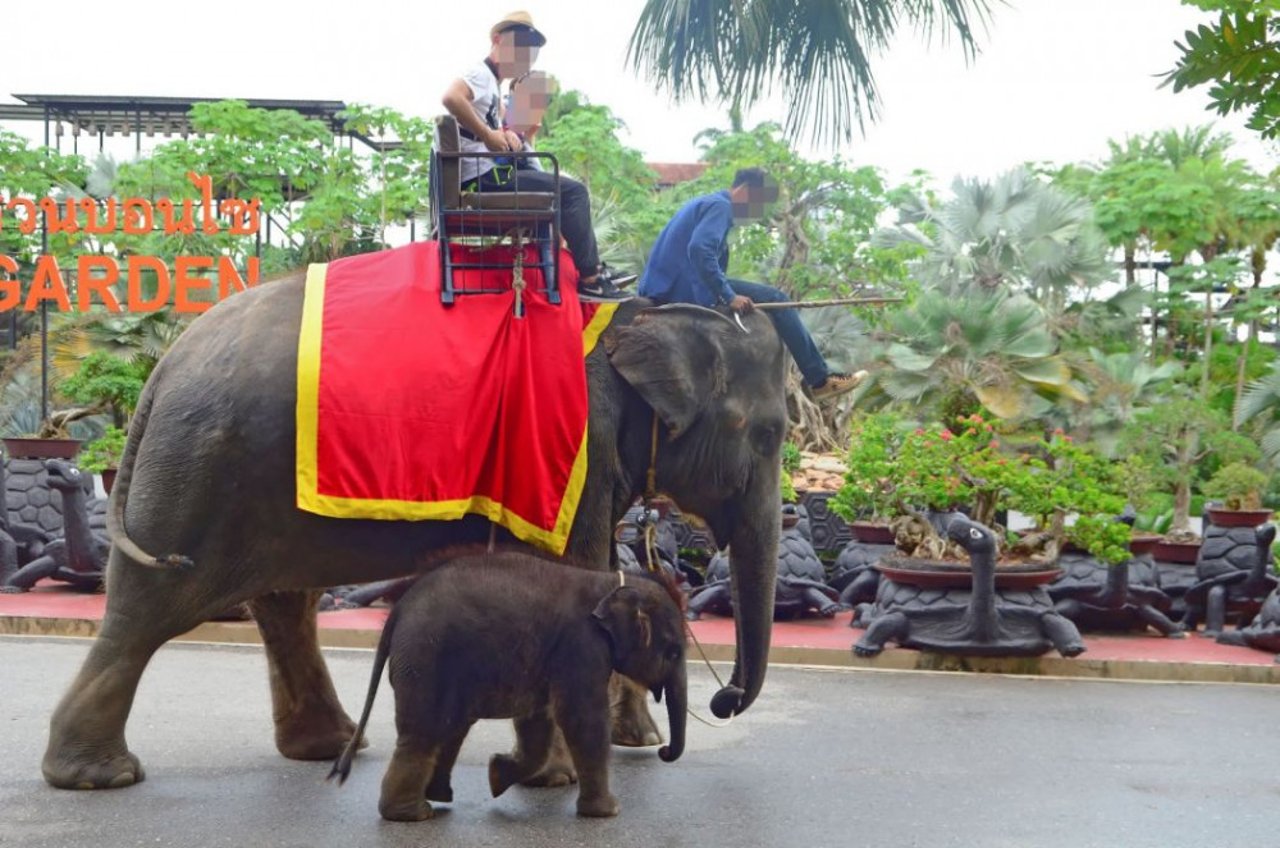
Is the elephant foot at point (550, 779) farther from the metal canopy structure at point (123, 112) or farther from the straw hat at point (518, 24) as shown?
the metal canopy structure at point (123, 112)

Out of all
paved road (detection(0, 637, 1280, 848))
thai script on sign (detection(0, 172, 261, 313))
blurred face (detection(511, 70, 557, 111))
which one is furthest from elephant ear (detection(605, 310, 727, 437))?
thai script on sign (detection(0, 172, 261, 313))

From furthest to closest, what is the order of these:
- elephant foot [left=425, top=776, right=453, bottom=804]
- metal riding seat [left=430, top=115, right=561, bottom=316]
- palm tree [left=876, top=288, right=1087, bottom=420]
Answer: palm tree [left=876, top=288, right=1087, bottom=420] < metal riding seat [left=430, top=115, right=561, bottom=316] < elephant foot [left=425, top=776, right=453, bottom=804]

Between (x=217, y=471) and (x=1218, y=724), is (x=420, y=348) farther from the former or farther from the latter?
(x=1218, y=724)

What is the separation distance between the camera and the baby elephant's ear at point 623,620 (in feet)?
16.6

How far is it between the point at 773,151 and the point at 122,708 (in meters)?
21.6

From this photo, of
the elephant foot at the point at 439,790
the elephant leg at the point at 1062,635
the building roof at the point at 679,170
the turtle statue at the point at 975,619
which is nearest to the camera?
the elephant foot at the point at 439,790

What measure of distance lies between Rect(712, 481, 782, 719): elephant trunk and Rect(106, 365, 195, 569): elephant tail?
2.03m

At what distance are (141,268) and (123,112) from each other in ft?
46.6

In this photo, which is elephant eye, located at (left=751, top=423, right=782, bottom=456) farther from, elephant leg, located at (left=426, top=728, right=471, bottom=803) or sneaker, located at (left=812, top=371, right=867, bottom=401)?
elephant leg, located at (left=426, top=728, right=471, bottom=803)

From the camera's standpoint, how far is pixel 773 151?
25922 mm

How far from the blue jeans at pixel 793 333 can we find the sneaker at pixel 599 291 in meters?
0.48

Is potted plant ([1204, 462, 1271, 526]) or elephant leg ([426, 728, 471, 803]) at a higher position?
potted plant ([1204, 462, 1271, 526])

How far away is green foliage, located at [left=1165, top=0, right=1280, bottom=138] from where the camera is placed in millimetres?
2217

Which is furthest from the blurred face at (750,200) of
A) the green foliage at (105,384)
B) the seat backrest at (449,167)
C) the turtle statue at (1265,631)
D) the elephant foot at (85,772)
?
the green foliage at (105,384)
